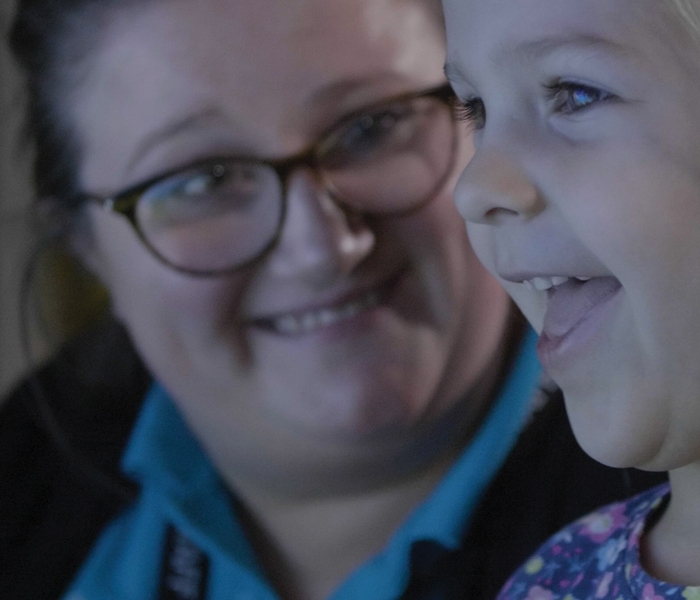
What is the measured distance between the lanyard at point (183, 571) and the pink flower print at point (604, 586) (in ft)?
2.10

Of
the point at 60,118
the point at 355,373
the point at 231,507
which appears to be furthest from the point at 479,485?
the point at 60,118

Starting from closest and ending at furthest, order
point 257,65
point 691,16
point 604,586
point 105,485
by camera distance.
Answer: point 691,16
point 604,586
point 257,65
point 105,485

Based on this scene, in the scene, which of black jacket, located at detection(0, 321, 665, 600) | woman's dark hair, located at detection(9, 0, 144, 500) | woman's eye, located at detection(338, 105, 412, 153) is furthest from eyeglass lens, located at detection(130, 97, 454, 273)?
black jacket, located at detection(0, 321, 665, 600)

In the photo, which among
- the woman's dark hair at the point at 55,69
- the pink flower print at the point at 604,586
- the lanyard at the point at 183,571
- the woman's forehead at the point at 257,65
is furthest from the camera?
the lanyard at the point at 183,571

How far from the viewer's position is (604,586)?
562 mm

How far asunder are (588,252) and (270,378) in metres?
0.51

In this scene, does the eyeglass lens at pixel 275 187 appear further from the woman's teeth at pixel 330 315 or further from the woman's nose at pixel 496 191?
the woman's nose at pixel 496 191

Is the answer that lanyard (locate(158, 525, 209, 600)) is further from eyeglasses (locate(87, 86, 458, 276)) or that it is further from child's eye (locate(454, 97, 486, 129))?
child's eye (locate(454, 97, 486, 129))

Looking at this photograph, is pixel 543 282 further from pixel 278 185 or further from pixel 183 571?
pixel 183 571

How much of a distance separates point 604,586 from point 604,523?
0.08 metres

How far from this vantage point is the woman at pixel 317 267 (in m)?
0.86

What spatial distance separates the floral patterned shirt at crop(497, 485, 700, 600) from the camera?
54 centimetres

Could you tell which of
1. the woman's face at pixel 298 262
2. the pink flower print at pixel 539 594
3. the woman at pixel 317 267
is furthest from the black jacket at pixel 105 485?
the pink flower print at pixel 539 594

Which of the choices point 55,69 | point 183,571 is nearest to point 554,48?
point 55,69
